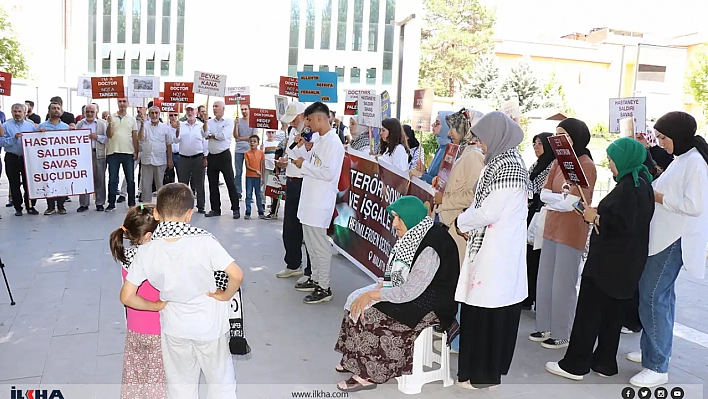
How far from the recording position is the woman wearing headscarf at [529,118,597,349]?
15.6 ft

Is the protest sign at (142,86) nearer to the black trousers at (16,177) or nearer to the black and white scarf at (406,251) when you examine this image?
the black trousers at (16,177)

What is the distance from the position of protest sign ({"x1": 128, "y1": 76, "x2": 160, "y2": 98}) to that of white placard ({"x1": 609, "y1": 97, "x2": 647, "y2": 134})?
8.11 meters

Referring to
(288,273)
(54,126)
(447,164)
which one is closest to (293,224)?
(288,273)

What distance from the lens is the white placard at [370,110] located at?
23.4ft

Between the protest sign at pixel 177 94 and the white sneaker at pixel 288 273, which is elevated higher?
the protest sign at pixel 177 94

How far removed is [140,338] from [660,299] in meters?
3.41

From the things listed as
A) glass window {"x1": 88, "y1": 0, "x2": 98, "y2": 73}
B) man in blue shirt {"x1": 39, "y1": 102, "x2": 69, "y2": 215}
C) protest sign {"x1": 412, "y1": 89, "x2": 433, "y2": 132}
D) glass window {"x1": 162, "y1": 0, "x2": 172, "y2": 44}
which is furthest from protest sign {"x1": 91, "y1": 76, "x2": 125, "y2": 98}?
glass window {"x1": 88, "y1": 0, "x2": 98, "y2": 73}

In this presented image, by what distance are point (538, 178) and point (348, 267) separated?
2773 mm

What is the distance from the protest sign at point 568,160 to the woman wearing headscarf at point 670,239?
603 millimetres

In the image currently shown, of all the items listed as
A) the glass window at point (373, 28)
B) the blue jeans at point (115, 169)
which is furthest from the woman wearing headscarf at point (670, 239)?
the glass window at point (373, 28)

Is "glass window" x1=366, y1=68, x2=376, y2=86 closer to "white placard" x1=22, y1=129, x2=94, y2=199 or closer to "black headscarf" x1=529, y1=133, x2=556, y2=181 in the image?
"white placard" x1=22, y1=129, x2=94, y2=199

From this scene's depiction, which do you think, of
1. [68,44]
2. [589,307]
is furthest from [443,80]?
[589,307]

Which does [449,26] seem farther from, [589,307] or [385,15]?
[589,307]

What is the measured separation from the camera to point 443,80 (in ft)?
153
